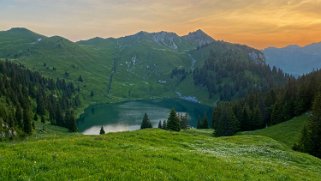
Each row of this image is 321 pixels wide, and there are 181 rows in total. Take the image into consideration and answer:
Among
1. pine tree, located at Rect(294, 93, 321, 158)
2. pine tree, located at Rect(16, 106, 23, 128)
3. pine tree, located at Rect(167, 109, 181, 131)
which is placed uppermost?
pine tree, located at Rect(294, 93, 321, 158)

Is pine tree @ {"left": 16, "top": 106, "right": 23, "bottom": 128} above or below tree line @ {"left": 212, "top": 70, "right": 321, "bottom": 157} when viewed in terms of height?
below

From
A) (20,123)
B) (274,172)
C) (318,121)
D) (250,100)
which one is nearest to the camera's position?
(274,172)

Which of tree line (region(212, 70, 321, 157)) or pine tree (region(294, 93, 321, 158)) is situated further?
tree line (region(212, 70, 321, 157))

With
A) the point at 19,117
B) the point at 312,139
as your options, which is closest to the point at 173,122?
the point at 312,139

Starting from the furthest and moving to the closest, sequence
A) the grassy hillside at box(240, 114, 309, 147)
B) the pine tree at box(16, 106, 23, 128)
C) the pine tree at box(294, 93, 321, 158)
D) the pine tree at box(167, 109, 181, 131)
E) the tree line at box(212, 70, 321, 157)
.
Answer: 1. the pine tree at box(16, 106, 23, 128)
2. the tree line at box(212, 70, 321, 157)
3. the pine tree at box(167, 109, 181, 131)
4. the grassy hillside at box(240, 114, 309, 147)
5. the pine tree at box(294, 93, 321, 158)

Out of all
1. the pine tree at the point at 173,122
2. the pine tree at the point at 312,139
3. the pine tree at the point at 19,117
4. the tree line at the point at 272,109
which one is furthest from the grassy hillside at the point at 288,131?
the pine tree at the point at 19,117

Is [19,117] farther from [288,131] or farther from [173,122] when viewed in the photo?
[288,131]

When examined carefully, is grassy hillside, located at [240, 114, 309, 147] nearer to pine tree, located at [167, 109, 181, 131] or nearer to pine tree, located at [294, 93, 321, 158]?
pine tree, located at [294, 93, 321, 158]

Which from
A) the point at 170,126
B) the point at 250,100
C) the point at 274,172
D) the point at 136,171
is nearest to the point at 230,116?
the point at 170,126

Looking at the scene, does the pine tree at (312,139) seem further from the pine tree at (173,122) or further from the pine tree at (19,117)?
the pine tree at (19,117)

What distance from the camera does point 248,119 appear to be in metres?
153

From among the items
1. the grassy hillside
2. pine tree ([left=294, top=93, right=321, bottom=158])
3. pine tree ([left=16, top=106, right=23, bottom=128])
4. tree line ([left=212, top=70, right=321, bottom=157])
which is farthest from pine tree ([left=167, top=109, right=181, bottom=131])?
pine tree ([left=16, top=106, right=23, bottom=128])

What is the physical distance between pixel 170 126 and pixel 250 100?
7224 centimetres

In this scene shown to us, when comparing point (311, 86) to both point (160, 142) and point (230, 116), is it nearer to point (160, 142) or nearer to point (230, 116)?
point (230, 116)
